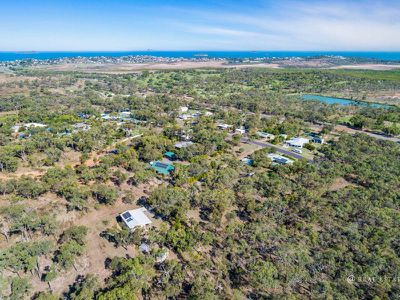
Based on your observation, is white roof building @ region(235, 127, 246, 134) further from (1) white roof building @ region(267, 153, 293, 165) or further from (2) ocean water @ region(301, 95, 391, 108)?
(2) ocean water @ region(301, 95, 391, 108)

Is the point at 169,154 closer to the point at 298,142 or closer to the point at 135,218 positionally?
the point at 135,218

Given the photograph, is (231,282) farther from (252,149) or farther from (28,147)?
(28,147)

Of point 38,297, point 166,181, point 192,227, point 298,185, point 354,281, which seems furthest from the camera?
point 166,181

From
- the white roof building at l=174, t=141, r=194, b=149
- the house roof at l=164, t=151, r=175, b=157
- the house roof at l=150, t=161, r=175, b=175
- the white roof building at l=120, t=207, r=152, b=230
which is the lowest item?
the white roof building at l=120, t=207, r=152, b=230

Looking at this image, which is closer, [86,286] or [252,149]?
[86,286]

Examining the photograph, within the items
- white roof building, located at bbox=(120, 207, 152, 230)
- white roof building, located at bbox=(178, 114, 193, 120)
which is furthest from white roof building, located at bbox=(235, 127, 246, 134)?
white roof building, located at bbox=(120, 207, 152, 230)

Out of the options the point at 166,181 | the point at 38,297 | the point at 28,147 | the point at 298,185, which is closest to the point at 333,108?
the point at 298,185
